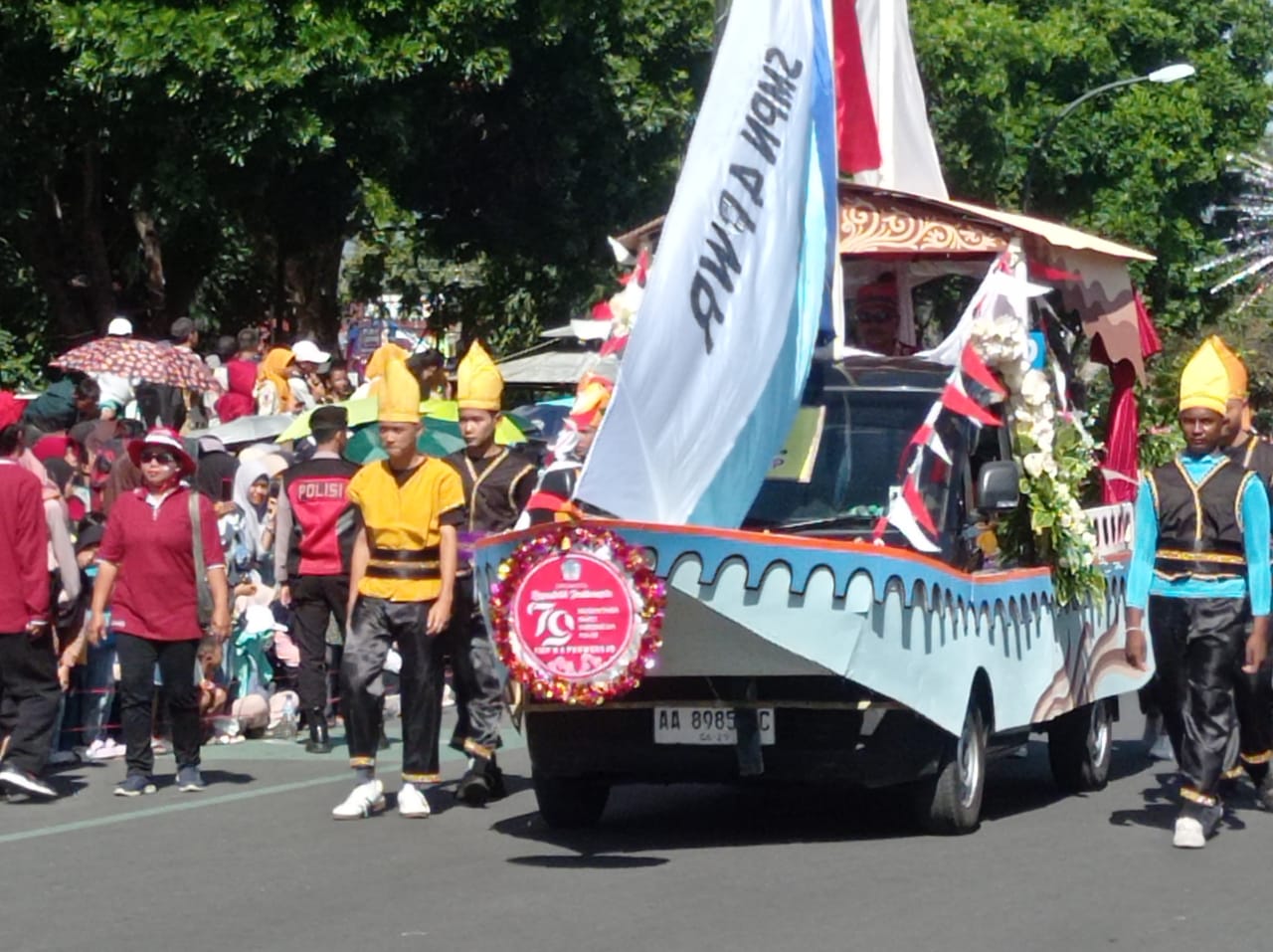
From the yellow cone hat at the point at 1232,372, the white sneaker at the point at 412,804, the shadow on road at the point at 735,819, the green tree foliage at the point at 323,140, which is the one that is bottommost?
the shadow on road at the point at 735,819

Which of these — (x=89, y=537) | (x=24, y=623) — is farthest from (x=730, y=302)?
(x=89, y=537)

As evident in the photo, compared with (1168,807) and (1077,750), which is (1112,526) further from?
(1168,807)

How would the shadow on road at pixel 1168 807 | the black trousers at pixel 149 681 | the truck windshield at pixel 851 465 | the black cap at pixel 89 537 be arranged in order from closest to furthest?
the truck windshield at pixel 851 465 → the shadow on road at pixel 1168 807 → the black trousers at pixel 149 681 → the black cap at pixel 89 537

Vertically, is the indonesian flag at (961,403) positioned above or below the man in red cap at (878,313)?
below

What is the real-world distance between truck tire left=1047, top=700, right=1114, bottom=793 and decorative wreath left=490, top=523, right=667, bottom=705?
3345 mm

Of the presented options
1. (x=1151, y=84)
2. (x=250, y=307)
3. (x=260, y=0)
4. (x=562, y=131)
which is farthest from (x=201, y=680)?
(x=1151, y=84)

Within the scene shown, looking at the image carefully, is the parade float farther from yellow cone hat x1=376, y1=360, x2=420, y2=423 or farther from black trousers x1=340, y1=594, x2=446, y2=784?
yellow cone hat x1=376, y1=360, x2=420, y2=423

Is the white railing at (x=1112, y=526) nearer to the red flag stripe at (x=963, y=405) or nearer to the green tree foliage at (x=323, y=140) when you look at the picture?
the red flag stripe at (x=963, y=405)

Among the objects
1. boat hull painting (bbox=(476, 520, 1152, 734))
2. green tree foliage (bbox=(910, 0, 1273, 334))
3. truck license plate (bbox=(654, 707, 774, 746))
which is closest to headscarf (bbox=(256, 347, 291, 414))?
boat hull painting (bbox=(476, 520, 1152, 734))

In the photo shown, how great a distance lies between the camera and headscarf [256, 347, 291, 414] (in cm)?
2058

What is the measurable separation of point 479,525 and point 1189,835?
11.8ft

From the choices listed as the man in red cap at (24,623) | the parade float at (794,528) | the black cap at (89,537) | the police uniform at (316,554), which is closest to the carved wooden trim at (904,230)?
the parade float at (794,528)

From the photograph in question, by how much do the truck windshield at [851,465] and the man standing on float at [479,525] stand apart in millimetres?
1563

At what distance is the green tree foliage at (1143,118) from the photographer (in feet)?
145
